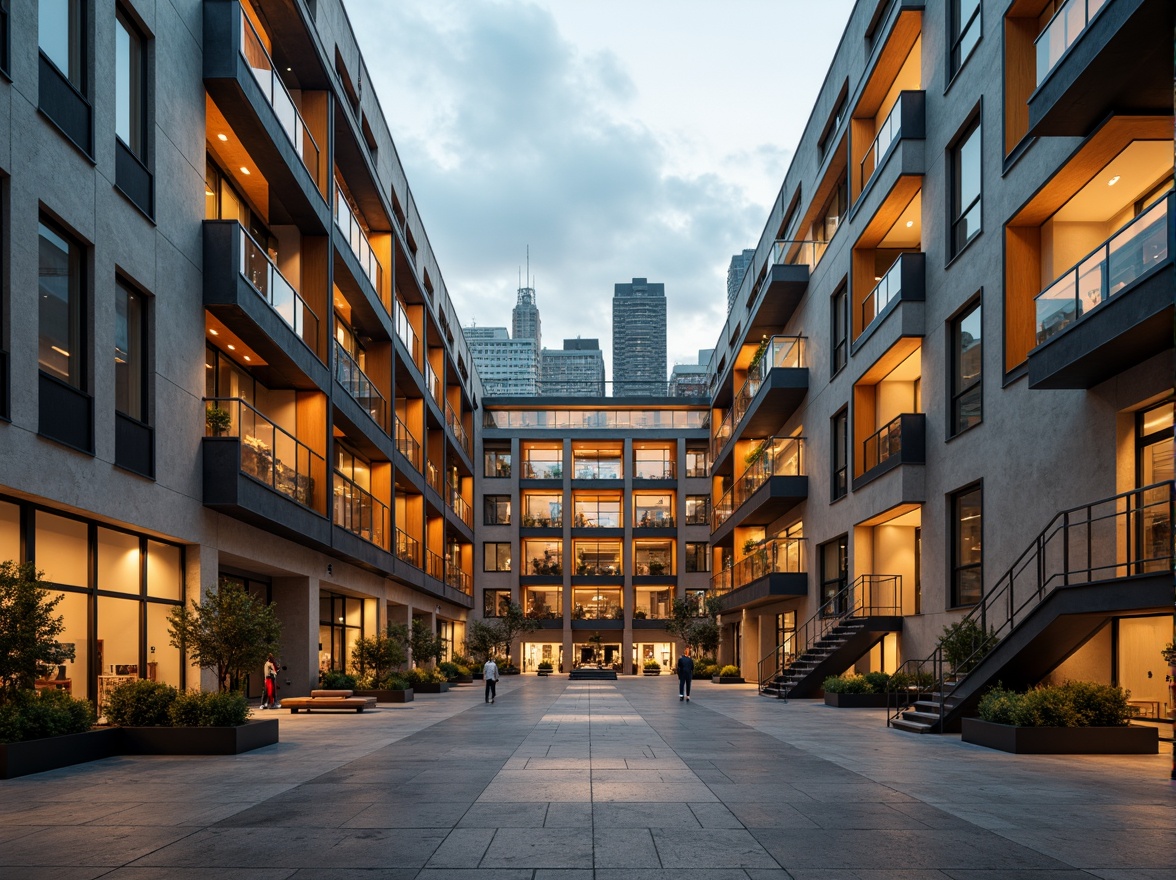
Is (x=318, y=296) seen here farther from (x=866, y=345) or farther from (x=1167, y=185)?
(x=1167, y=185)

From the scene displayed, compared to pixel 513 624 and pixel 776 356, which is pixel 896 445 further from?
pixel 513 624

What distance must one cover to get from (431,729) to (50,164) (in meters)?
12.8

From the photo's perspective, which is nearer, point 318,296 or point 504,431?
point 318,296

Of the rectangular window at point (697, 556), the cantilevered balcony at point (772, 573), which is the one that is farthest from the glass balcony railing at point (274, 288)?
the rectangular window at point (697, 556)

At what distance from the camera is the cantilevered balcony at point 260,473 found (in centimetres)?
2088

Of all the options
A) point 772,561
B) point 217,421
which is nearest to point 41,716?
point 217,421

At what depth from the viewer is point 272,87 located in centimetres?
2294

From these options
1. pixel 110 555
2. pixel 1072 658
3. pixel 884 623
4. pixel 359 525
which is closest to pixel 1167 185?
pixel 1072 658

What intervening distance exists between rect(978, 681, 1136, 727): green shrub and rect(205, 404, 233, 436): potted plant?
15.4 meters

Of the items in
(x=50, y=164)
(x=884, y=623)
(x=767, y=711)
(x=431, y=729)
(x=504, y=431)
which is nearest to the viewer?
(x=50, y=164)

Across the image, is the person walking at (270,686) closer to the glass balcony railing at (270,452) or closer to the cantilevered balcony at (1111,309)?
the glass balcony railing at (270,452)

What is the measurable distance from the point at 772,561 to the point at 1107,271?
25577 millimetres

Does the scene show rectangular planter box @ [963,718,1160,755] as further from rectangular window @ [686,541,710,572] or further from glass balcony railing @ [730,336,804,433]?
rectangular window @ [686,541,710,572]

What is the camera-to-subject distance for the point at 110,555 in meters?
17.9
